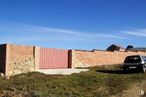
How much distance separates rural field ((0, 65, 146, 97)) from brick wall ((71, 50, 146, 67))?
736cm

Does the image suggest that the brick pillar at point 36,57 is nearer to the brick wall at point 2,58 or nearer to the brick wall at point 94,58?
the brick wall at point 2,58

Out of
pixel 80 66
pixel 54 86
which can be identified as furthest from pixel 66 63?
pixel 54 86

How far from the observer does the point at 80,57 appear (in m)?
36.3

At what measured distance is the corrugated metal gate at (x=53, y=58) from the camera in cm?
3116

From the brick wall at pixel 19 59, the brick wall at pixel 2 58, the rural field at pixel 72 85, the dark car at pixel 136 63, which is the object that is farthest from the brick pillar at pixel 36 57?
the dark car at pixel 136 63

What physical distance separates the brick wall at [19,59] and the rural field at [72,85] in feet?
2.70

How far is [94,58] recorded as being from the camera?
3850 centimetres

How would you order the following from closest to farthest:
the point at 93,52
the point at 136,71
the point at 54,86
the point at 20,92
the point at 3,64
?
1. the point at 20,92
2. the point at 54,86
3. the point at 3,64
4. the point at 136,71
5. the point at 93,52

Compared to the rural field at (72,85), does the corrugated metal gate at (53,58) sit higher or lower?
higher

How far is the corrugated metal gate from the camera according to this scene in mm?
31156

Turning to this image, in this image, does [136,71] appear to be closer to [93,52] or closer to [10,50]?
[93,52]

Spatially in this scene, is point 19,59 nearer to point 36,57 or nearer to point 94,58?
point 36,57

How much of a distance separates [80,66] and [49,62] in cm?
529

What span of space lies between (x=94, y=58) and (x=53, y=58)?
7.35 m
